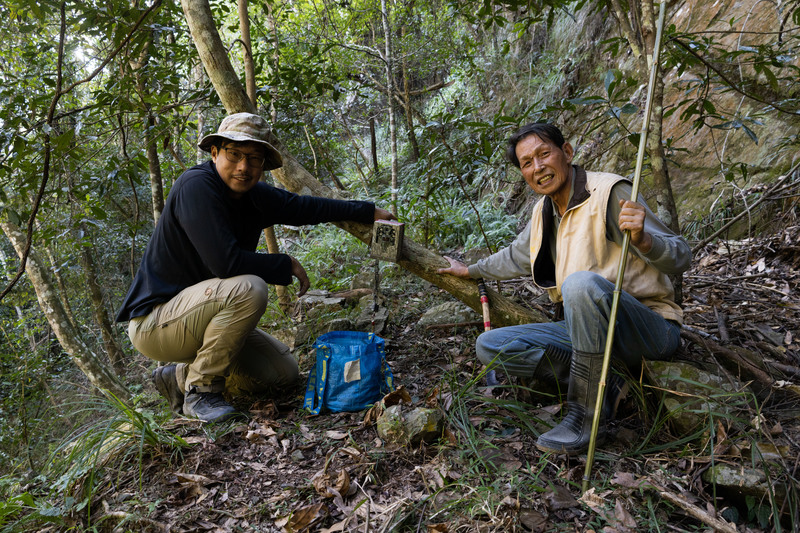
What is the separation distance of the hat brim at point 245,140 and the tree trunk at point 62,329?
4786 millimetres

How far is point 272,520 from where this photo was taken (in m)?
2.00

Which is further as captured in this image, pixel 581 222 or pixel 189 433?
pixel 189 433

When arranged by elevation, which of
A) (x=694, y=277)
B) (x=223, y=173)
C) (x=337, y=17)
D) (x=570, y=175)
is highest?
(x=337, y=17)

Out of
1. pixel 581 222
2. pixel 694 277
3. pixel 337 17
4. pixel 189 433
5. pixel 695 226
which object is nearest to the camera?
pixel 581 222

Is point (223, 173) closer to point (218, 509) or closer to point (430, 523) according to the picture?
point (218, 509)

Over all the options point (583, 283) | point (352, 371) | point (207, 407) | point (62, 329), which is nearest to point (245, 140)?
point (352, 371)

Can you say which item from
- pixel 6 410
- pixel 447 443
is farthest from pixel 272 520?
pixel 6 410

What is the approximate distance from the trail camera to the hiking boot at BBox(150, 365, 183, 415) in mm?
1744

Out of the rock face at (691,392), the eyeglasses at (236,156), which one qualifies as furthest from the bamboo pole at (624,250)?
the eyeglasses at (236,156)

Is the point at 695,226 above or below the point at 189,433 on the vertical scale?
above

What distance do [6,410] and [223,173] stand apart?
24.5ft

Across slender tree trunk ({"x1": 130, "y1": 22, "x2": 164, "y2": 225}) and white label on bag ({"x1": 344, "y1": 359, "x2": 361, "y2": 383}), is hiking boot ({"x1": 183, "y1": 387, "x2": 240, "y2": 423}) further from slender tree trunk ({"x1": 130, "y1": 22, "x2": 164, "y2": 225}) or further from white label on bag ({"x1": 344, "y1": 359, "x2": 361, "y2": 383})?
slender tree trunk ({"x1": 130, "y1": 22, "x2": 164, "y2": 225})

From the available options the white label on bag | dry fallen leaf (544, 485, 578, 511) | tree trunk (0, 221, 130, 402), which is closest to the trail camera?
the white label on bag

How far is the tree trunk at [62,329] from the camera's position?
624cm
